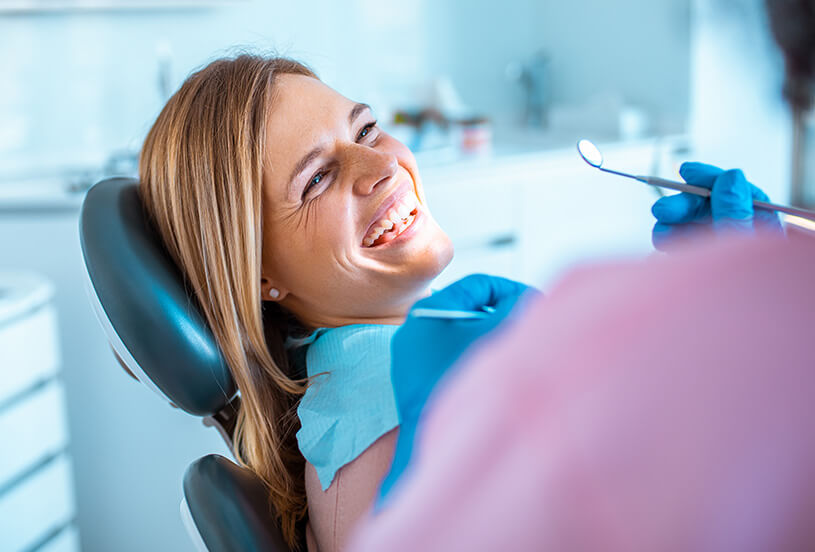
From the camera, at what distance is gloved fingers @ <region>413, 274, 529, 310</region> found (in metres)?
0.74

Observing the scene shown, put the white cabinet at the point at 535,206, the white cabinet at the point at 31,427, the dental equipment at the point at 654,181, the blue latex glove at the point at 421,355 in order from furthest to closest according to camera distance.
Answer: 1. the white cabinet at the point at 535,206
2. the white cabinet at the point at 31,427
3. the dental equipment at the point at 654,181
4. the blue latex glove at the point at 421,355

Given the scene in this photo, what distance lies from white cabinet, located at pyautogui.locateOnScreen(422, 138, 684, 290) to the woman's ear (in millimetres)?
1102

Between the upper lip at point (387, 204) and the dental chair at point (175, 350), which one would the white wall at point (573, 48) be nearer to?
the upper lip at point (387, 204)

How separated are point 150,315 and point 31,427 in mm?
958

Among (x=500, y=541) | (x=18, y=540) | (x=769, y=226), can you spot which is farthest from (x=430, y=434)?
(x=18, y=540)

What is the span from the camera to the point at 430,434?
0.36m

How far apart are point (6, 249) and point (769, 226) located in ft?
5.88

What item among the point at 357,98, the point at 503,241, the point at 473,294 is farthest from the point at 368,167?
the point at 357,98

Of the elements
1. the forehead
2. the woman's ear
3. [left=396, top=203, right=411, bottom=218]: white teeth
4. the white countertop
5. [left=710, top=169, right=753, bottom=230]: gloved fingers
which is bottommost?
the white countertop

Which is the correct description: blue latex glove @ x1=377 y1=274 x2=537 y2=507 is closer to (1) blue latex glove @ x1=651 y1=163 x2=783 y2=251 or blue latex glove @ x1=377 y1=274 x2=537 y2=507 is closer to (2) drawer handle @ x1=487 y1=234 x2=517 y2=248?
(1) blue latex glove @ x1=651 y1=163 x2=783 y2=251

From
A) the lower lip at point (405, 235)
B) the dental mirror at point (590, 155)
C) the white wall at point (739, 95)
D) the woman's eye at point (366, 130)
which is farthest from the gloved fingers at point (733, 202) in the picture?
the white wall at point (739, 95)

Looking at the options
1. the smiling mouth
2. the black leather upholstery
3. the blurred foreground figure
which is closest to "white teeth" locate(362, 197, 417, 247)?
the smiling mouth

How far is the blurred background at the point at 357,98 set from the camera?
1.88m

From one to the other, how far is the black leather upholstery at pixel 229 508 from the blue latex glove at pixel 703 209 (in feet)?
1.86
